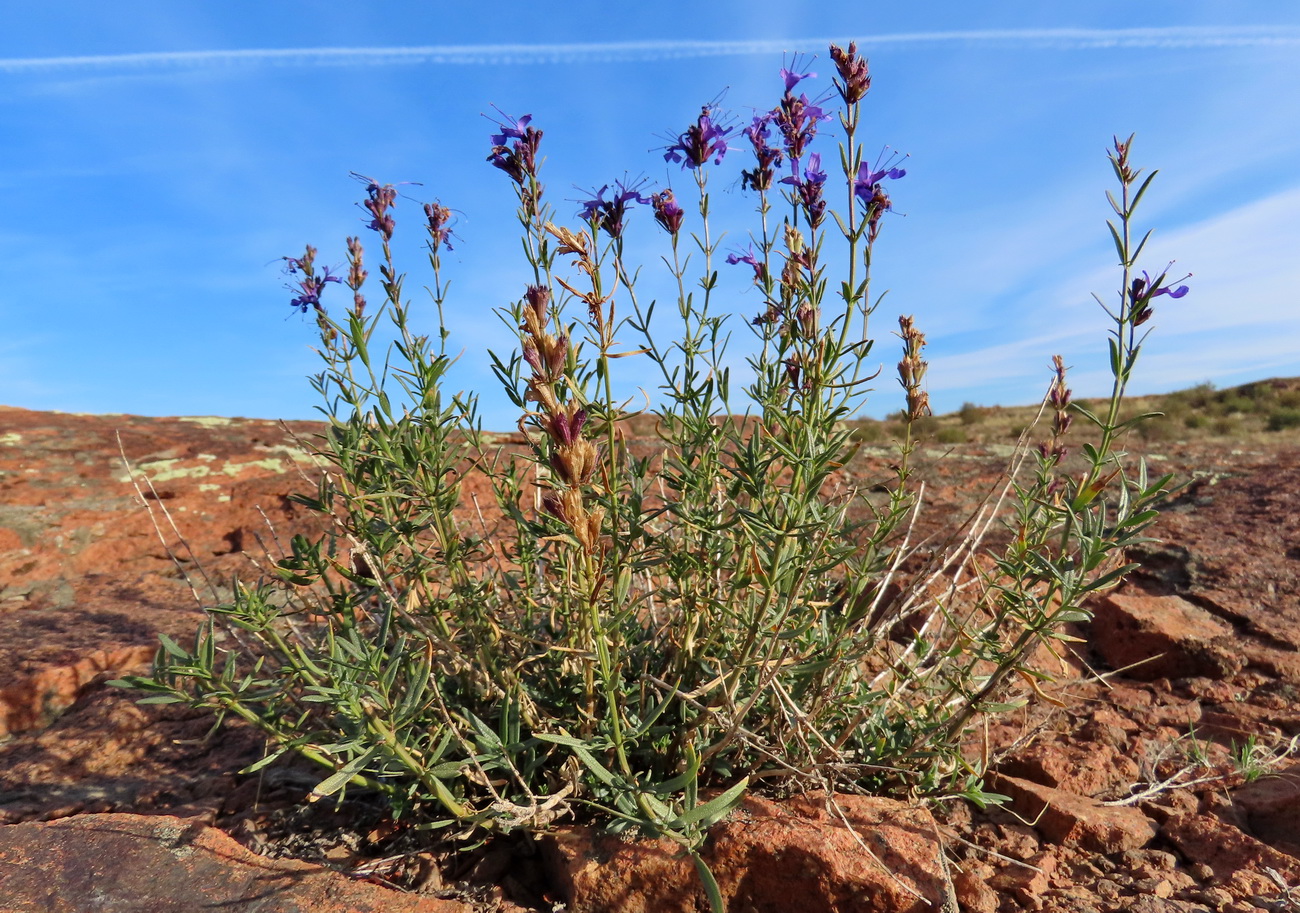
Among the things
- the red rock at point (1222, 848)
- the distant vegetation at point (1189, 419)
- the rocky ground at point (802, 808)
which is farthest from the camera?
the distant vegetation at point (1189, 419)

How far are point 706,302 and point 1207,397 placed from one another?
2428 centimetres

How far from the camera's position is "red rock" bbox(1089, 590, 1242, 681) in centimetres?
343

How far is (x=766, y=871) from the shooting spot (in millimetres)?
1957

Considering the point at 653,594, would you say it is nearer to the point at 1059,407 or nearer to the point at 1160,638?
the point at 1059,407

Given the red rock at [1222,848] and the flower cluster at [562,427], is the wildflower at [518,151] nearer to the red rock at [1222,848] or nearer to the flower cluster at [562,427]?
the flower cluster at [562,427]

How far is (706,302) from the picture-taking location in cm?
A: 249

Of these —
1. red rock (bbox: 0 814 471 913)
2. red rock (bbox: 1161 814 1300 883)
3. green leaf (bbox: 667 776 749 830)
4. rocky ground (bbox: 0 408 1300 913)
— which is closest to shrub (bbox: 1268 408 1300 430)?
rocky ground (bbox: 0 408 1300 913)

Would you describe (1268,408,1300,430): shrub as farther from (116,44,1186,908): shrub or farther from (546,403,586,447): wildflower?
(546,403,586,447): wildflower

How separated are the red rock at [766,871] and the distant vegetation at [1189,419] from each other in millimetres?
10162

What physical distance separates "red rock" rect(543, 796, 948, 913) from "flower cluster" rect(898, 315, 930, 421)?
1188mm

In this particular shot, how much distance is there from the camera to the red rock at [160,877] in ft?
5.65

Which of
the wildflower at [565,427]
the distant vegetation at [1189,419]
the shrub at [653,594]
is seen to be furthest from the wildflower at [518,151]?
the distant vegetation at [1189,419]

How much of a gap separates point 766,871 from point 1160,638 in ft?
8.27

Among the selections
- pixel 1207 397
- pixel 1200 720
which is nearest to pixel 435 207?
pixel 1200 720
